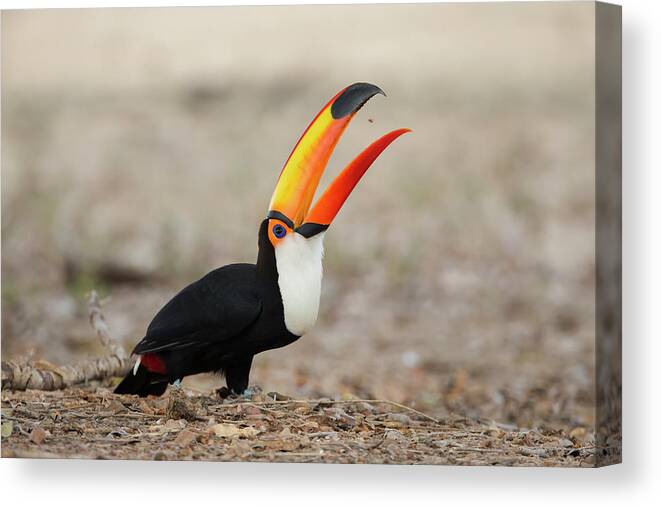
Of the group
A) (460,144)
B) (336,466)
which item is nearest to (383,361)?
(460,144)

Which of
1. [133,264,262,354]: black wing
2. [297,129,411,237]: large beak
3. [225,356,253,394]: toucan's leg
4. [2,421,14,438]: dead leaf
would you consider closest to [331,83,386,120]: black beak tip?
[297,129,411,237]: large beak

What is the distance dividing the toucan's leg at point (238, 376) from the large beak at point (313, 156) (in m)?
0.71

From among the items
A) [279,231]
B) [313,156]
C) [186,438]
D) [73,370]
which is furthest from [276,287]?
[73,370]

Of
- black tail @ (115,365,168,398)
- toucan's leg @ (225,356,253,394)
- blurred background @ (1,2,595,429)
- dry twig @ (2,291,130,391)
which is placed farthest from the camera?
blurred background @ (1,2,595,429)

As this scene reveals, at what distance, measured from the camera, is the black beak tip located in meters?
5.40

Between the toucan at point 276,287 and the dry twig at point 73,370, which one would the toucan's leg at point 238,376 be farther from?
the dry twig at point 73,370

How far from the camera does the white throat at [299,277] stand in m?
5.29

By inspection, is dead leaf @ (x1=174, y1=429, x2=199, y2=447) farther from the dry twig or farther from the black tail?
the dry twig

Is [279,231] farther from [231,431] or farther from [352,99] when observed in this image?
[231,431]

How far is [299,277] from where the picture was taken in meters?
5.30

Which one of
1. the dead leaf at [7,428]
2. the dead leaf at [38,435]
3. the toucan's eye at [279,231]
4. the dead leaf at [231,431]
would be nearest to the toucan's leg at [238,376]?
the dead leaf at [231,431]

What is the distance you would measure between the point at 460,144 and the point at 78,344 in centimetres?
311

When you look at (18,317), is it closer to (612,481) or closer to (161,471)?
(161,471)

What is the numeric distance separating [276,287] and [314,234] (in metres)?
0.30
